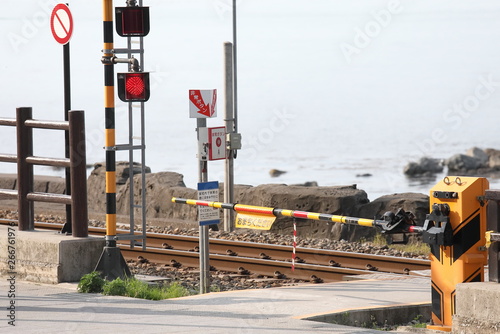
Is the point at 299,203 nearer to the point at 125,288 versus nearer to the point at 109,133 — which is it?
the point at 109,133

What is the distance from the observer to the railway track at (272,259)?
13.6 m

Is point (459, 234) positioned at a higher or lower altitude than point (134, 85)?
lower

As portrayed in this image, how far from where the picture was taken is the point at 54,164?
12.3 meters

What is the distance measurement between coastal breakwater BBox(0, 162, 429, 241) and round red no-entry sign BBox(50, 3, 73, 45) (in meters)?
6.10

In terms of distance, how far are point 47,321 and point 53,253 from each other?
2.33 meters

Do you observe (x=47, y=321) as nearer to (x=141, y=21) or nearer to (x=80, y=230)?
(x=80, y=230)

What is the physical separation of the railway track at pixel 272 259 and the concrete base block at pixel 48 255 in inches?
49.8

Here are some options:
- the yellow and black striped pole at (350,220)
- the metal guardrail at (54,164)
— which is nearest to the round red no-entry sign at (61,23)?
the metal guardrail at (54,164)

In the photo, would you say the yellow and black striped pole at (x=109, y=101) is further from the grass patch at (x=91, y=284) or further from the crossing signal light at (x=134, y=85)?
the grass patch at (x=91, y=284)

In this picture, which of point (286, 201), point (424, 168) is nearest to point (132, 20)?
point (286, 201)

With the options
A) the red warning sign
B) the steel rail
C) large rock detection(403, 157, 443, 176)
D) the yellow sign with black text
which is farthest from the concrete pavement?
large rock detection(403, 157, 443, 176)

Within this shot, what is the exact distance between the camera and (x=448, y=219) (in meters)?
9.17

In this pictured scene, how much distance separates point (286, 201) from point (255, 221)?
6742 mm

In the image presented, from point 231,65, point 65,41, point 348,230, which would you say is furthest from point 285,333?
point 231,65
